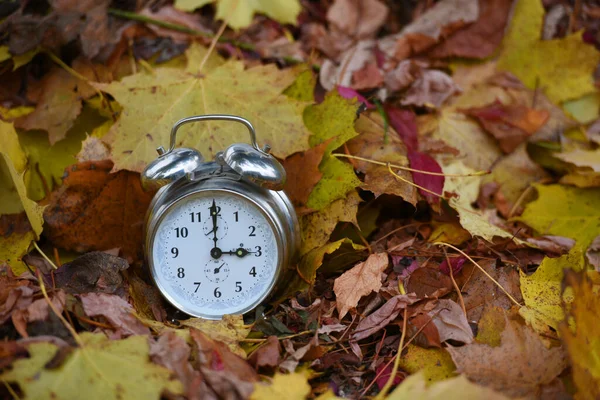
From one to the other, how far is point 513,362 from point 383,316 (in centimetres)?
39

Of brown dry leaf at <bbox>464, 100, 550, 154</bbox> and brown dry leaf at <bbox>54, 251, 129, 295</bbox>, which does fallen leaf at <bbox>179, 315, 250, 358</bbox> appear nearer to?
brown dry leaf at <bbox>54, 251, 129, 295</bbox>

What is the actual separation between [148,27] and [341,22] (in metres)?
0.83

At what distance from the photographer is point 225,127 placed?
2.17 meters

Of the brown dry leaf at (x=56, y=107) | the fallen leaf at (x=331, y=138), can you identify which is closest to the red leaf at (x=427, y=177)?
the fallen leaf at (x=331, y=138)

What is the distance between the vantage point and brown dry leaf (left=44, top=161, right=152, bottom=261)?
2148mm

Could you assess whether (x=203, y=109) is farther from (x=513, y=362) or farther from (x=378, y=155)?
(x=513, y=362)

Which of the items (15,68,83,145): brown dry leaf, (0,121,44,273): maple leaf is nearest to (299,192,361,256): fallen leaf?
(0,121,44,273): maple leaf

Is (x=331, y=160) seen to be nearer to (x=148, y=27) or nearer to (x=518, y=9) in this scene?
(x=148, y=27)

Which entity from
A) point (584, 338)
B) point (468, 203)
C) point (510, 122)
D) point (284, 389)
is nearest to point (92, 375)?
point (284, 389)

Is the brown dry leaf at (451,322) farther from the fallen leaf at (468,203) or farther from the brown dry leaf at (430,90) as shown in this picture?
the brown dry leaf at (430,90)

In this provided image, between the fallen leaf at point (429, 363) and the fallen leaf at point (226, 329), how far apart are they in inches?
17.4

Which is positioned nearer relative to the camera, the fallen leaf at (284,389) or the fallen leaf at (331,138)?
the fallen leaf at (284,389)

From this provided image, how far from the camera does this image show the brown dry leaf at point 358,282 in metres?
1.94

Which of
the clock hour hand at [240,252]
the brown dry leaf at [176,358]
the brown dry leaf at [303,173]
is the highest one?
the brown dry leaf at [303,173]
